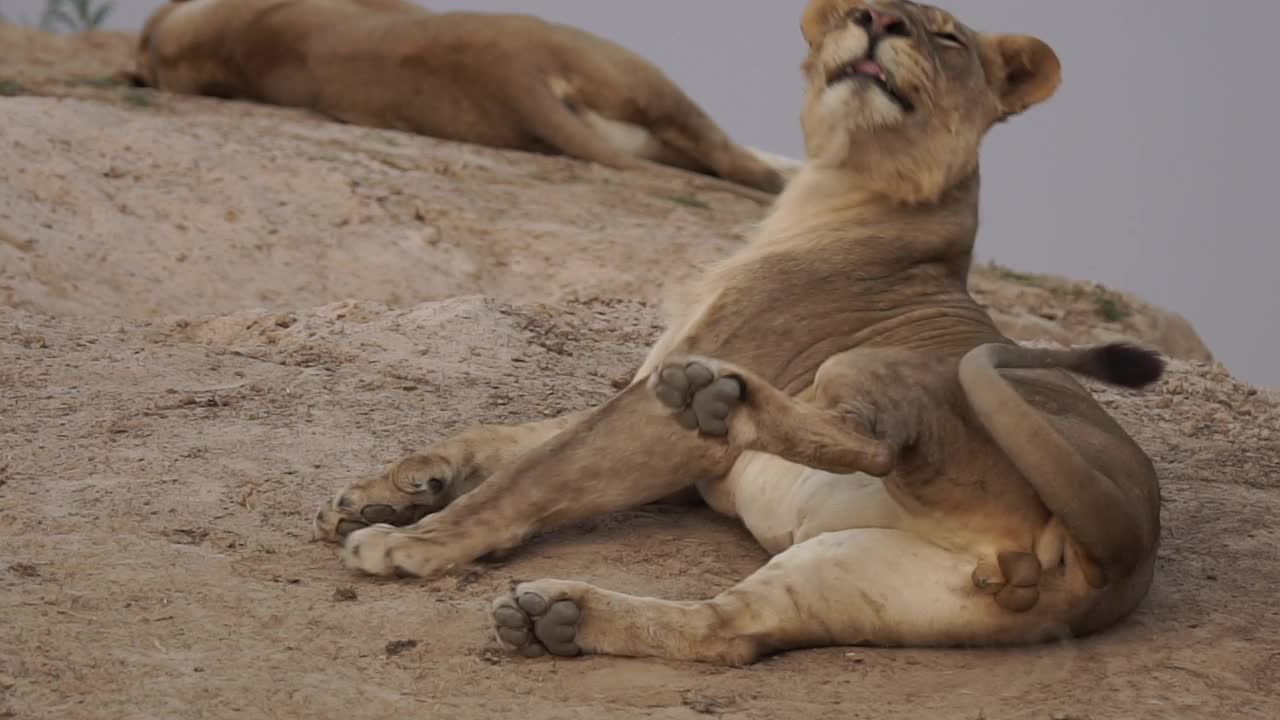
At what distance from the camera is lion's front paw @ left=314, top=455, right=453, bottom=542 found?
4.27m

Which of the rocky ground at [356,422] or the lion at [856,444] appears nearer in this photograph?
Result: the rocky ground at [356,422]

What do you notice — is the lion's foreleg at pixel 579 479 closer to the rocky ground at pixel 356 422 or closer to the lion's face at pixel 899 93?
the rocky ground at pixel 356 422

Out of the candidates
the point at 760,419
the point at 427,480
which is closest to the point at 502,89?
the point at 427,480

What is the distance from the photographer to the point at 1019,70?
483 centimetres

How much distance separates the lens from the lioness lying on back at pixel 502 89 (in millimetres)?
10086

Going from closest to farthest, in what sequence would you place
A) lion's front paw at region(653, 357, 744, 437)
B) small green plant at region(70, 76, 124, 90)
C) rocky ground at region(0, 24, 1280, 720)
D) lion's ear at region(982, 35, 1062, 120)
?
1. rocky ground at region(0, 24, 1280, 720)
2. lion's front paw at region(653, 357, 744, 437)
3. lion's ear at region(982, 35, 1062, 120)
4. small green plant at region(70, 76, 124, 90)

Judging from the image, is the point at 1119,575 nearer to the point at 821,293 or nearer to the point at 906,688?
the point at 906,688

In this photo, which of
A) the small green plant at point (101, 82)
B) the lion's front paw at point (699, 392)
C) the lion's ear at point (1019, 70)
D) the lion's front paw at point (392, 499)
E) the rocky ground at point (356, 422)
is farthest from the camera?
the small green plant at point (101, 82)

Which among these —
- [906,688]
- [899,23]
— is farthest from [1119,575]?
[899,23]

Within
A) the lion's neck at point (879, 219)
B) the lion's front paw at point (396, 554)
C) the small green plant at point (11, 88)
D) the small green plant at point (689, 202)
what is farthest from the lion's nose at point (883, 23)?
the small green plant at point (11, 88)

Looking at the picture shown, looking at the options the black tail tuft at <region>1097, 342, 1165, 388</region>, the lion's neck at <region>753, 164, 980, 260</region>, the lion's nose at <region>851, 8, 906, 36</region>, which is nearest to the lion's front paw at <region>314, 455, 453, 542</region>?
the lion's neck at <region>753, 164, 980, 260</region>

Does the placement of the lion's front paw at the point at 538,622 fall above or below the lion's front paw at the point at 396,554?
above

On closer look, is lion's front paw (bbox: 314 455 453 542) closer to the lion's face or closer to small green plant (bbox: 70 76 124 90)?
the lion's face

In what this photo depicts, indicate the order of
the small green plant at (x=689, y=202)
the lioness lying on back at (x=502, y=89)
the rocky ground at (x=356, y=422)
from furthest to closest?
the lioness lying on back at (x=502, y=89)
the small green plant at (x=689, y=202)
the rocky ground at (x=356, y=422)
